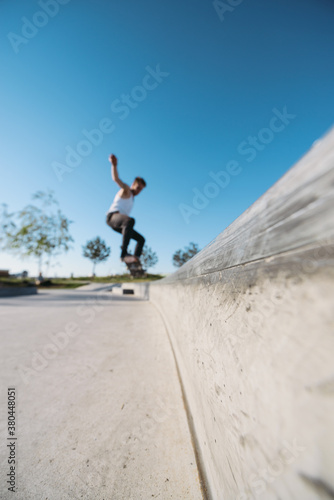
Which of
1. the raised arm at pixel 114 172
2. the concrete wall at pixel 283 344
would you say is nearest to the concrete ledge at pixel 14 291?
the raised arm at pixel 114 172

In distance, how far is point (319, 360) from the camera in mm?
350

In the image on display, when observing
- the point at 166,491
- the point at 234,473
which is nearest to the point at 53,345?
the point at 166,491

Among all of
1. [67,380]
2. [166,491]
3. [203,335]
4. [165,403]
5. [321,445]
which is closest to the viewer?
[321,445]

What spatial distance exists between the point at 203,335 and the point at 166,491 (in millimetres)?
631

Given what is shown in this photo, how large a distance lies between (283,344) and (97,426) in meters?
1.31

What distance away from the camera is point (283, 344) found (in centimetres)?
43

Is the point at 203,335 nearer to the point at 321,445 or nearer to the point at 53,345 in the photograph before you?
the point at 321,445

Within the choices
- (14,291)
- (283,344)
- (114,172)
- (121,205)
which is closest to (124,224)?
(121,205)

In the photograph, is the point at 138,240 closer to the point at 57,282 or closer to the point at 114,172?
the point at 114,172

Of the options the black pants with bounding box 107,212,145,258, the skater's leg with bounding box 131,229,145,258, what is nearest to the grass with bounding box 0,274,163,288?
the skater's leg with bounding box 131,229,145,258

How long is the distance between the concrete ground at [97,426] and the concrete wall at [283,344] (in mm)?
388

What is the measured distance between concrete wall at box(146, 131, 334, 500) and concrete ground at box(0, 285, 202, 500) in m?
0.39

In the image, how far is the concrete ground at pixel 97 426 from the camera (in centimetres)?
89

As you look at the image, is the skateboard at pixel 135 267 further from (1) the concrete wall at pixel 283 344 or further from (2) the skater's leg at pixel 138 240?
(1) the concrete wall at pixel 283 344
